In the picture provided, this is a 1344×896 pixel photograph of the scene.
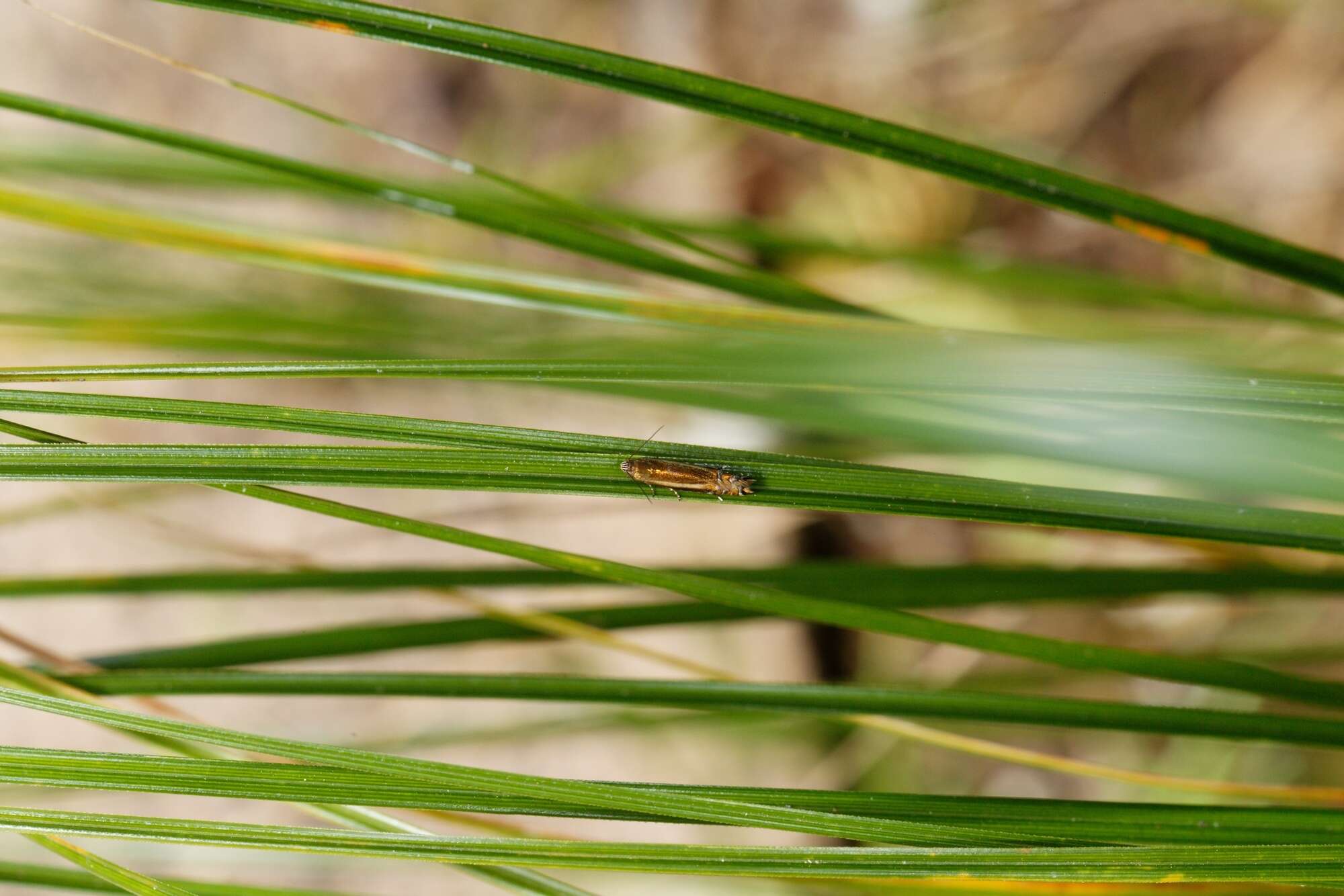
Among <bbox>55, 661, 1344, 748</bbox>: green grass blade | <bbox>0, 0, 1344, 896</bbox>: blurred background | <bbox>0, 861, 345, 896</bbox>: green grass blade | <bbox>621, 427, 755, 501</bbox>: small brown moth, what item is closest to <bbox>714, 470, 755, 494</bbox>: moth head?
<bbox>621, 427, 755, 501</bbox>: small brown moth

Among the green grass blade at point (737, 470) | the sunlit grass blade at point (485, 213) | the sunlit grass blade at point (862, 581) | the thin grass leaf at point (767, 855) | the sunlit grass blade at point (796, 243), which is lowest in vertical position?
the thin grass leaf at point (767, 855)

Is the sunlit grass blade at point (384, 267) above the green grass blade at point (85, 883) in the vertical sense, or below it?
above

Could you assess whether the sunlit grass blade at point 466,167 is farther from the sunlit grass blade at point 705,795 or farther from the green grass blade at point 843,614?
the sunlit grass blade at point 705,795

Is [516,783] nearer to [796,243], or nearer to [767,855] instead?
[767,855]

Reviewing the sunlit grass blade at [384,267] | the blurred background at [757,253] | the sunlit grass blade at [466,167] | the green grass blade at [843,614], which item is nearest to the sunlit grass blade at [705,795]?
the green grass blade at [843,614]

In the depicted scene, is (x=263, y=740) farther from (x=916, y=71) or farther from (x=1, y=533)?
(x=1, y=533)
